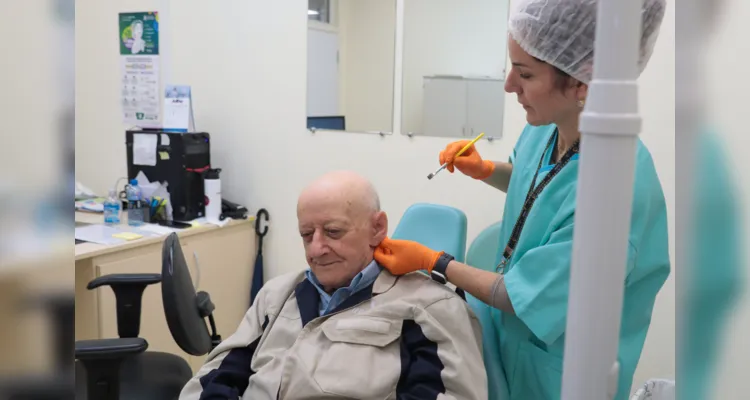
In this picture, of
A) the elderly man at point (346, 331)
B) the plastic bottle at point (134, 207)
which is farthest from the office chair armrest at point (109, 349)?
the plastic bottle at point (134, 207)

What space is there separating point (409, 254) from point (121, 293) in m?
1.26

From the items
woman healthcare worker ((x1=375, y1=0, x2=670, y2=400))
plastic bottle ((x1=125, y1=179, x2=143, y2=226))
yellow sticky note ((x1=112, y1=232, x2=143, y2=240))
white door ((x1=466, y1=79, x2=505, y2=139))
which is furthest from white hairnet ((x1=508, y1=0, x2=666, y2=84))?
plastic bottle ((x1=125, y1=179, x2=143, y2=226))

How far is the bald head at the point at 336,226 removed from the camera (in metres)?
1.53

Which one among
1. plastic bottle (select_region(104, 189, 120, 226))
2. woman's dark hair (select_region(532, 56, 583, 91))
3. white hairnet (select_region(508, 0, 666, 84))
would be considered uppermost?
white hairnet (select_region(508, 0, 666, 84))

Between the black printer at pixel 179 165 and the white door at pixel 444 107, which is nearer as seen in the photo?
the white door at pixel 444 107

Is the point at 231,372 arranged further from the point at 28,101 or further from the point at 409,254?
the point at 28,101

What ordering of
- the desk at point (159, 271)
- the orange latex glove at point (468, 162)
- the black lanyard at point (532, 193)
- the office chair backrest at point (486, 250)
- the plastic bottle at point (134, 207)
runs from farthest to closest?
1. the plastic bottle at point (134, 207)
2. the desk at point (159, 271)
3. the office chair backrest at point (486, 250)
4. the orange latex glove at point (468, 162)
5. the black lanyard at point (532, 193)

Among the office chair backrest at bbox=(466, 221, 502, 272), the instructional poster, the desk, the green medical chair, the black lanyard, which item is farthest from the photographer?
the instructional poster

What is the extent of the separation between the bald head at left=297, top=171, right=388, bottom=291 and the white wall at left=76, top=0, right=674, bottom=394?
1.23 meters

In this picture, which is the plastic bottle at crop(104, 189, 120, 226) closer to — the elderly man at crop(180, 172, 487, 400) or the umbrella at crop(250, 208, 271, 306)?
the umbrella at crop(250, 208, 271, 306)

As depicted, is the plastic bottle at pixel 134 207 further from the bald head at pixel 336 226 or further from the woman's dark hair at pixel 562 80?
the woman's dark hair at pixel 562 80

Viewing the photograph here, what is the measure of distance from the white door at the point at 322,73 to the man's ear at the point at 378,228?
1.52 m

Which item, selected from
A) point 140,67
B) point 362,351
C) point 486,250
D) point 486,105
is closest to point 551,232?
point 362,351

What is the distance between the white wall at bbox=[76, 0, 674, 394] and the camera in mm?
2846
